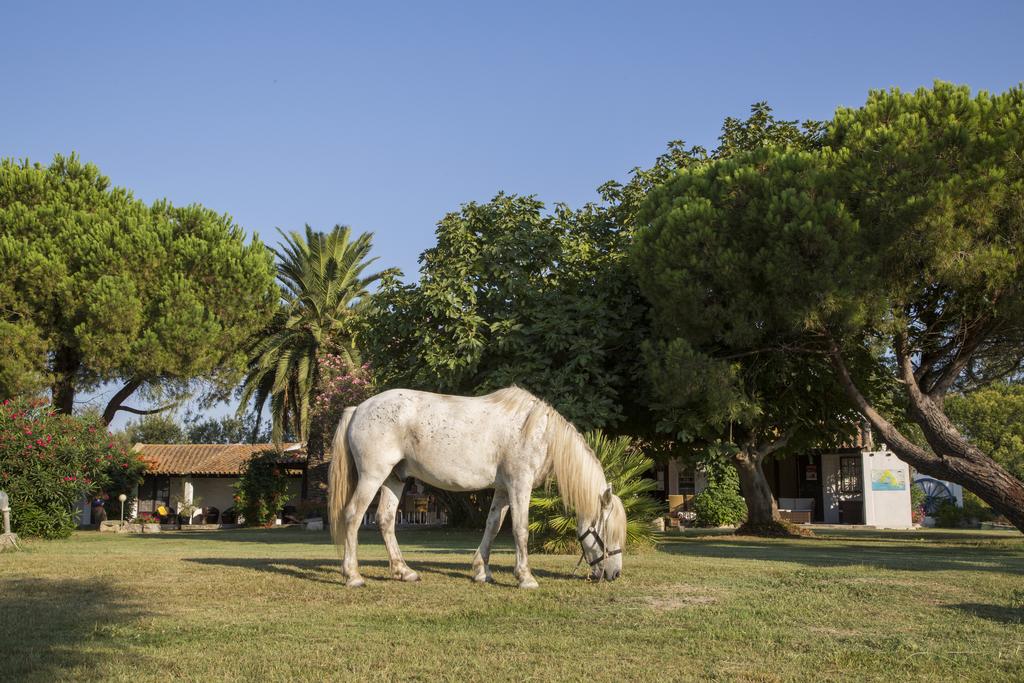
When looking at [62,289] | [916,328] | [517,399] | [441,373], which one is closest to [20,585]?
[517,399]

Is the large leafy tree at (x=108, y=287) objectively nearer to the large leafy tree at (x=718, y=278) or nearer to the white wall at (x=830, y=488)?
the large leafy tree at (x=718, y=278)

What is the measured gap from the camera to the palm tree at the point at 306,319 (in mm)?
39438

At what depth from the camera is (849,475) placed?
3975cm

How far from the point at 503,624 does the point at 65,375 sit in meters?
28.1

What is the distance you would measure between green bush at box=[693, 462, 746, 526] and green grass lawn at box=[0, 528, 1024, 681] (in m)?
20.8

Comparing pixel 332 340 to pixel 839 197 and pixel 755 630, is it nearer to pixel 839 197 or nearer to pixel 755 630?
pixel 839 197

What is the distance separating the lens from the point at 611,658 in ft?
18.5

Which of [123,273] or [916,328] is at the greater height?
[123,273]

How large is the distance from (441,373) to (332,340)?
68.4 ft

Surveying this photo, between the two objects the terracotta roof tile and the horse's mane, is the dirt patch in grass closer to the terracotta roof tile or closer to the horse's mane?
the horse's mane

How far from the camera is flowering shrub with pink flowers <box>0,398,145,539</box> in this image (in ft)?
62.6

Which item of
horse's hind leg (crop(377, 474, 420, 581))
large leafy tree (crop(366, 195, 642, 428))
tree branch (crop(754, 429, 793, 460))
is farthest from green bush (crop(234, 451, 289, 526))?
horse's hind leg (crop(377, 474, 420, 581))

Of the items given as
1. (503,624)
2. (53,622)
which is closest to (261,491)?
(53,622)

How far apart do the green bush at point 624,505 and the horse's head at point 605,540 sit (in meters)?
4.01
